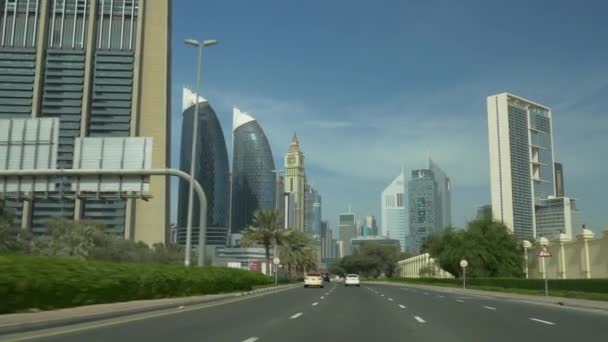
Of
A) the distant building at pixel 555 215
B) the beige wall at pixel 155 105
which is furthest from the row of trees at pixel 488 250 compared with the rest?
the distant building at pixel 555 215

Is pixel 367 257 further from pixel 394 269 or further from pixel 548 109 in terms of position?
pixel 548 109

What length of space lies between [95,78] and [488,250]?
4036 inches

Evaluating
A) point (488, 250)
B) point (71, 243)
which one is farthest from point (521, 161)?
point (71, 243)

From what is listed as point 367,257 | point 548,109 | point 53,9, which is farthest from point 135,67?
point 548,109

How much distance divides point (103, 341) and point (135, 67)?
13115 cm

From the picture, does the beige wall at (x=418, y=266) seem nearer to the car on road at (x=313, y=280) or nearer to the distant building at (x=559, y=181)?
the car on road at (x=313, y=280)

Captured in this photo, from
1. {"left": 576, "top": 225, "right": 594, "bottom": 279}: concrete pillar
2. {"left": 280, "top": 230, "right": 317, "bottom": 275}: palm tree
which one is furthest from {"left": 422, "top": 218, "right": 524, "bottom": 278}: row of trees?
{"left": 280, "top": 230, "right": 317, "bottom": 275}: palm tree

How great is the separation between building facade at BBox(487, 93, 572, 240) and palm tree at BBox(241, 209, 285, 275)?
3906 inches

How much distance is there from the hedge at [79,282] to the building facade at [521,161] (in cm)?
13742

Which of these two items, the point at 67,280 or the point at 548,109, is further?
the point at 548,109

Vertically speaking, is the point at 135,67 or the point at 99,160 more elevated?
the point at 135,67

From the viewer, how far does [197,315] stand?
1866 centimetres

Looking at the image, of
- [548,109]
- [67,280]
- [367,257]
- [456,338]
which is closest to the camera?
[456,338]

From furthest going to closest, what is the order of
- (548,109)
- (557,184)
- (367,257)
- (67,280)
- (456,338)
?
(557,184) → (548,109) → (367,257) → (67,280) → (456,338)
